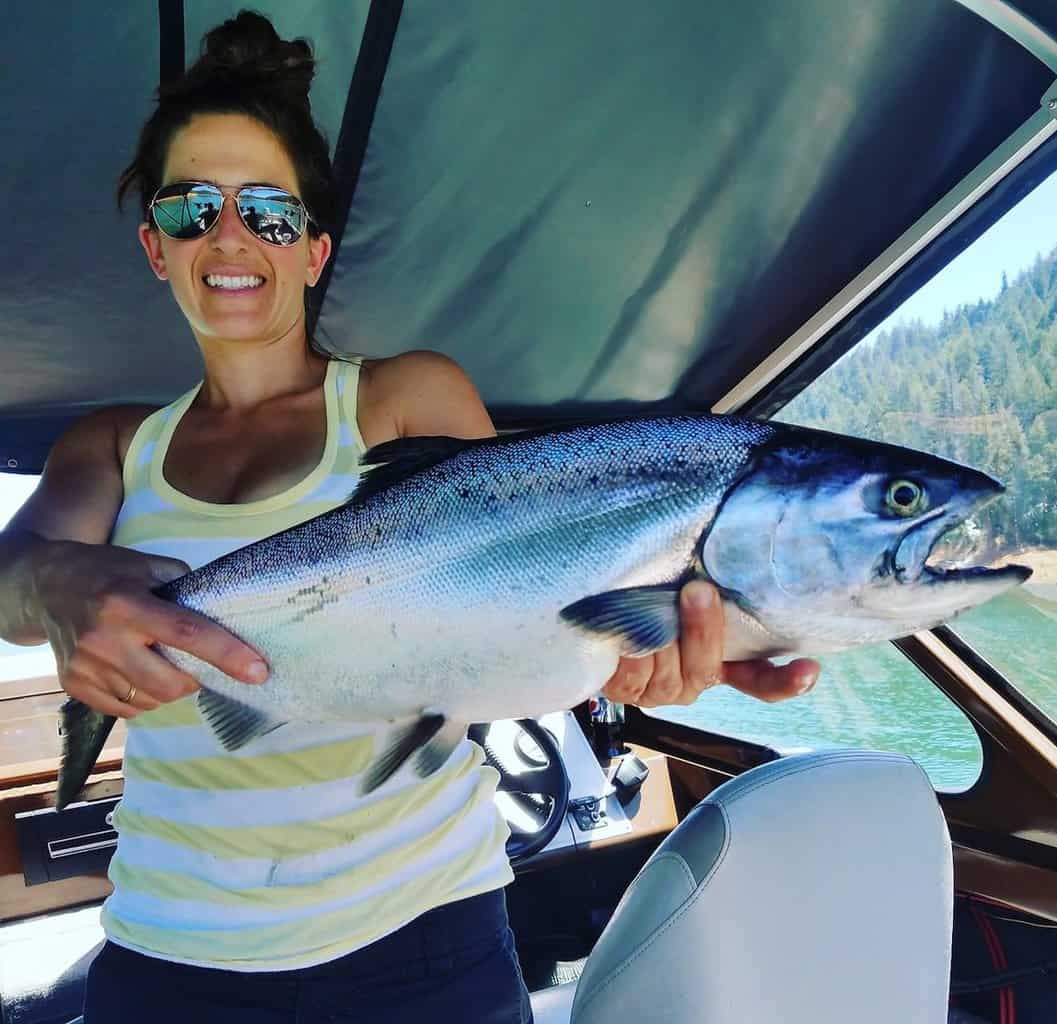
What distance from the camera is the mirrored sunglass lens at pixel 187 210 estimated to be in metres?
1.85

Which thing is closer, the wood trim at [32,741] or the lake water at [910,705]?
the lake water at [910,705]

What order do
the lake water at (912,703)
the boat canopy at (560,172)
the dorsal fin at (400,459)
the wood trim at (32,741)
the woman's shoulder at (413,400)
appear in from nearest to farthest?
the dorsal fin at (400,459) < the woman's shoulder at (413,400) < the boat canopy at (560,172) < the lake water at (912,703) < the wood trim at (32,741)

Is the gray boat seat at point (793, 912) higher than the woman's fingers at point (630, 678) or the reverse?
the reverse

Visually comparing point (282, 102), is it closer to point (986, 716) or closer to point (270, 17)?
point (270, 17)

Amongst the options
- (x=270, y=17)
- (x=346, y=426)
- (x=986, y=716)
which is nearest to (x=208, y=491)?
(x=346, y=426)

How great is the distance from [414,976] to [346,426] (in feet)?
3.43

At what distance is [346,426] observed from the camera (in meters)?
1.78

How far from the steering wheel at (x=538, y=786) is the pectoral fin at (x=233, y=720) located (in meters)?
2.46

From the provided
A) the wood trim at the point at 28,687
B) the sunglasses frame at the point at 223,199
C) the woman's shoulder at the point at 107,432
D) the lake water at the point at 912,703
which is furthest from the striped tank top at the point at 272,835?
the wood trim at the point at 28,687

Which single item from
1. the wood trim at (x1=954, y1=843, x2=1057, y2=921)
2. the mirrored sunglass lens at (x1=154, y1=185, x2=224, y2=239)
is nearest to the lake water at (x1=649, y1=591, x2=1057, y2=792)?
the wood trim at (x1=954, y1=843, x2=1057, y2=921)

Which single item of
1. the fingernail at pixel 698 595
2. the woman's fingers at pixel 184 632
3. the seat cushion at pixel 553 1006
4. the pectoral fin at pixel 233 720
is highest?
the woman's fingers at pixel 184 632

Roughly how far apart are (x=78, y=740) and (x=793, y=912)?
156cm

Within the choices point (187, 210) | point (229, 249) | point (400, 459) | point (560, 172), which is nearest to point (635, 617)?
point (400, 459)

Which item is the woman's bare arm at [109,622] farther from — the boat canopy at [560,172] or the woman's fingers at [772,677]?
the boat canopy at [560,172]
